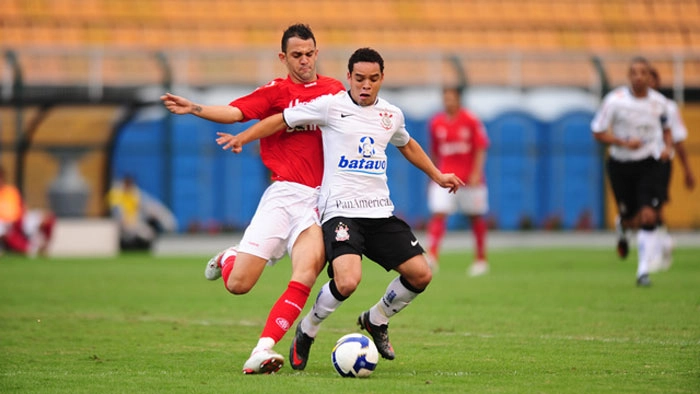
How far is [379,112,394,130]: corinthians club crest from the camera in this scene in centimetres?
766

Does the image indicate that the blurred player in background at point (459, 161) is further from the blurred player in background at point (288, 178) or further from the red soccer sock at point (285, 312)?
the red soccer sock at point (285, 312)

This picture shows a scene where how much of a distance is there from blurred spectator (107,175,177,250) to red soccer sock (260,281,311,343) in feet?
49.7

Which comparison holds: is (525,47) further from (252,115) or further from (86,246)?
(252,115)

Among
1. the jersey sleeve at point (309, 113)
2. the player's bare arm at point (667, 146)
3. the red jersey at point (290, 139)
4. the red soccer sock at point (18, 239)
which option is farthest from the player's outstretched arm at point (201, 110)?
the red soccer sock at point (18, 239)

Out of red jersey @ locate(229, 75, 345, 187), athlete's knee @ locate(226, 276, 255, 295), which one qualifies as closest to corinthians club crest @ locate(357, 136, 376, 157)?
red jersey @ locate(229, 75, 345, 187)

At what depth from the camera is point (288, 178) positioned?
7.79 m

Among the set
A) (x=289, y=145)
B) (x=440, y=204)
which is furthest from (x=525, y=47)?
(x=289, y=145)

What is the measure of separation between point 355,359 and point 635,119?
7.39m

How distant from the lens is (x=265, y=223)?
767cm

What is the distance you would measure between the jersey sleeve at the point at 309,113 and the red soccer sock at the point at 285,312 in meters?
0.97

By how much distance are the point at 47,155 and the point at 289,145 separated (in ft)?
47.4

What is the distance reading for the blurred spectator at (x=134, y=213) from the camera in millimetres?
22656

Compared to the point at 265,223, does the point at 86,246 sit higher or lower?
lower

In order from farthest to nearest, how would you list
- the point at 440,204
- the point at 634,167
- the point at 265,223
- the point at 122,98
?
1. the point at 122,98
2. the point at 440,204
3. the point at 634,167
4. the point at 265,223
